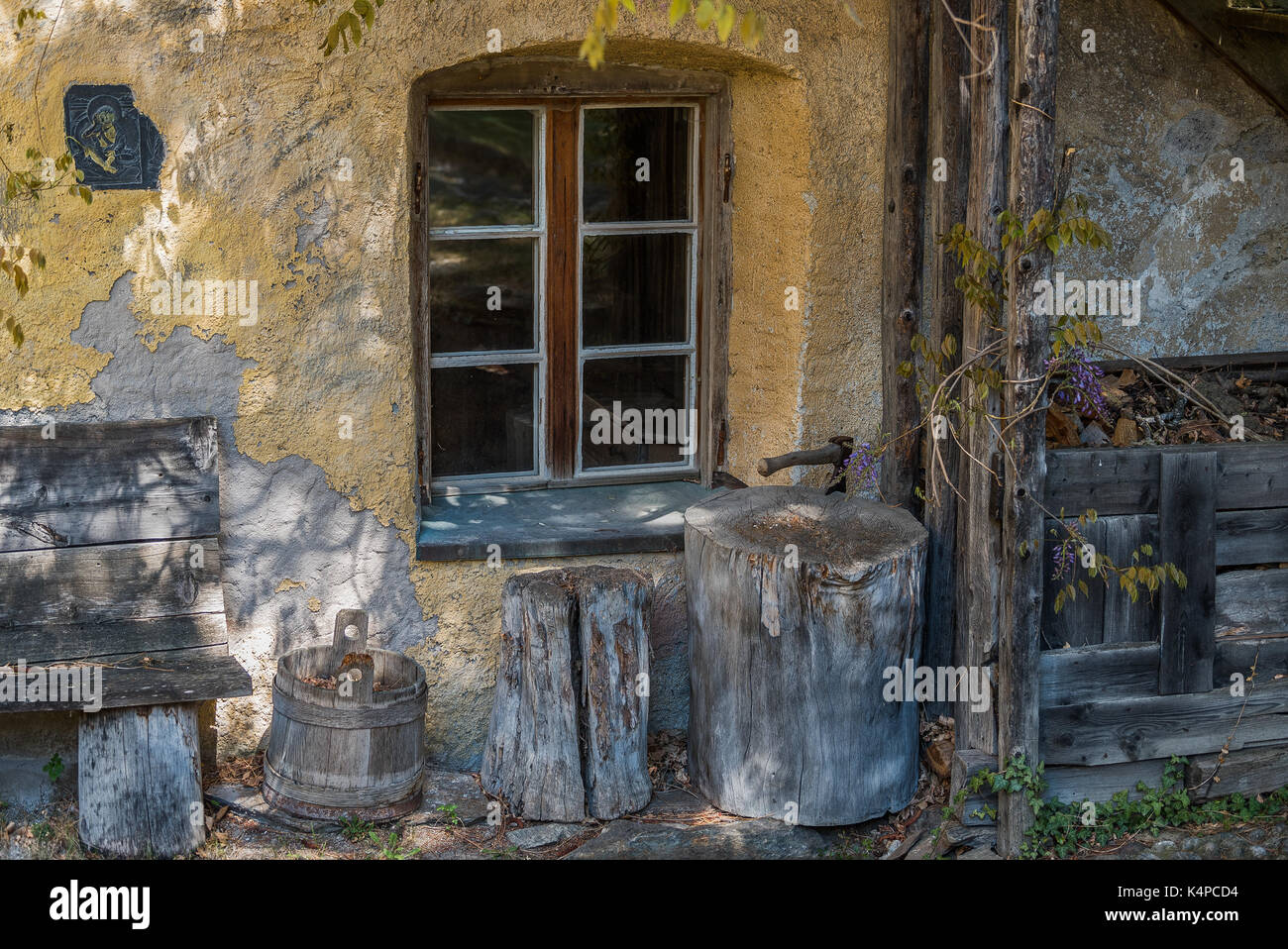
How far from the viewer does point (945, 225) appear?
4340 mm

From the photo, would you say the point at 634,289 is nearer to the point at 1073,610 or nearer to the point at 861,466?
the point at 861,466

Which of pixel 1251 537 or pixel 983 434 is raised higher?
pixel 983 434

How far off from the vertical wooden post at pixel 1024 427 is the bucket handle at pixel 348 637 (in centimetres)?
197

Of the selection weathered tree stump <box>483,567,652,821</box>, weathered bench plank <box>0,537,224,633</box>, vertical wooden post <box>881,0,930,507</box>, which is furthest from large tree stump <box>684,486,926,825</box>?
weathered bench plank <box>0,537,224,633</box>

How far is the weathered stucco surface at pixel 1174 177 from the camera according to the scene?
16.1 ft

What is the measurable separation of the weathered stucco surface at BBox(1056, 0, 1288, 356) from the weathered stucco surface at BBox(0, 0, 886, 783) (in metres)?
0.91

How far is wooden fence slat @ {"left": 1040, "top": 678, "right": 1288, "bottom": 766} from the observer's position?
4.18 m

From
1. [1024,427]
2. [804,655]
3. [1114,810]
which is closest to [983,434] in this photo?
[1024,427]

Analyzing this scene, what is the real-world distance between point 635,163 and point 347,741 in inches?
88.9

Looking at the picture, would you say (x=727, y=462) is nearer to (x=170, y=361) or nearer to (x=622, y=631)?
(x=622, y=631)

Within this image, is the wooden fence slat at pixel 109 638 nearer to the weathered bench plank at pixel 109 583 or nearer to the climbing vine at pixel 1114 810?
the weathered bench plank at pixel 109 583

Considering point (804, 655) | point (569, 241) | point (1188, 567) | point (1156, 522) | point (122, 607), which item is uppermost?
point (569, 241)

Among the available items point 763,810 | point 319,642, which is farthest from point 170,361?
point 763,810

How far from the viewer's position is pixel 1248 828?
168 inches
